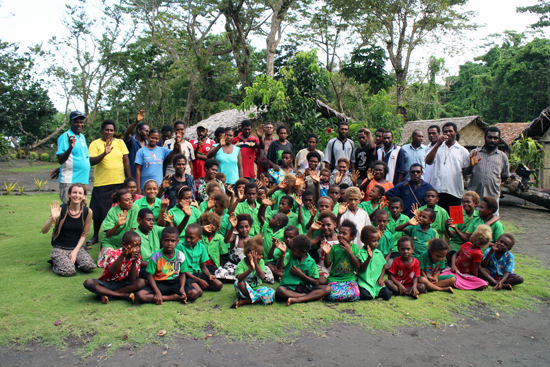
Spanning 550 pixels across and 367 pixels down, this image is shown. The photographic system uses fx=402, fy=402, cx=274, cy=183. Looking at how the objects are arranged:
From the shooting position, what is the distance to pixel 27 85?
31531 mm

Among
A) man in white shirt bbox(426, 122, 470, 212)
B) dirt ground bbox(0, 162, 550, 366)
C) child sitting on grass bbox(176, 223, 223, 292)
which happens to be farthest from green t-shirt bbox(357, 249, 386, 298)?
man in white shirt bbox(426, 122, 470, 212)

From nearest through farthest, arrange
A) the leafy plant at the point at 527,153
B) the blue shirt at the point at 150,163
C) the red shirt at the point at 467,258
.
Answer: the red shirt at the point at 467,258, the blue shirt at the point at 150,163, the leafy plant at the point at 527,153

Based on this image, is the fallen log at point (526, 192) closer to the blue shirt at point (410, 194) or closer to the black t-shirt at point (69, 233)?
the blue shirt at point (410, 194)

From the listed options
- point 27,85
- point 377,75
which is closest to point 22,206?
point 377,75

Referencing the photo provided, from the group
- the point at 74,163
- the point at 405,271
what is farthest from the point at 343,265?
the point at 74,163

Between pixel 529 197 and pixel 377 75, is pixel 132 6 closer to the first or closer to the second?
pixel 377 75

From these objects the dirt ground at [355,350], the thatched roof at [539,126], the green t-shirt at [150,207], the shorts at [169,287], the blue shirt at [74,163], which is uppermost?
the thatched roof at [539,126]

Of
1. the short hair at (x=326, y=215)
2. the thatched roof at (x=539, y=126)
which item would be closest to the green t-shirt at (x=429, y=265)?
the short hair at (x=326, y=215)

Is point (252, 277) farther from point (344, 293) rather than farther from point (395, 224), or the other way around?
point (395, 224)

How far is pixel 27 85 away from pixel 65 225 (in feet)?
106

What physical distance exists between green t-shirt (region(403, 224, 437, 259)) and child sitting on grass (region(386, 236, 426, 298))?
406 mm

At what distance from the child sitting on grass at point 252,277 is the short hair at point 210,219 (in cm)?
97

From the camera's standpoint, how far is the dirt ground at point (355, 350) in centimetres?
315

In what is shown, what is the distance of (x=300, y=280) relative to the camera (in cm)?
441
